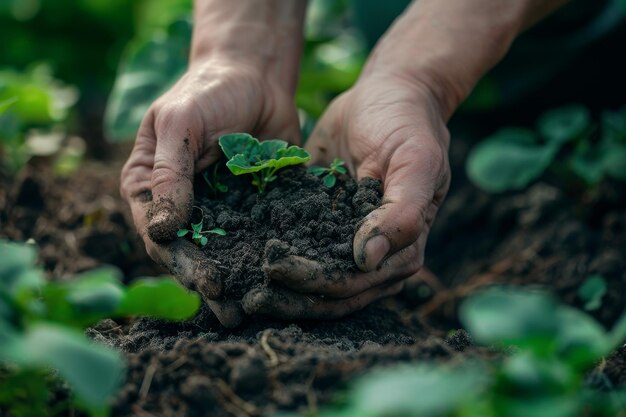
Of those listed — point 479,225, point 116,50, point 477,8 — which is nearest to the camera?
point 477,8

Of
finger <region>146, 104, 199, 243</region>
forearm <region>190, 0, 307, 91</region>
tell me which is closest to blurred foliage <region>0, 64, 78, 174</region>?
forearm <region>190, 0, 307, 91</region>

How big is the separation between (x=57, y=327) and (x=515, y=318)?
0.68 meters

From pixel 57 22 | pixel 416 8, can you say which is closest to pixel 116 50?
pixel 57 22

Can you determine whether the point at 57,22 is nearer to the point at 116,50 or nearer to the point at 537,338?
the point at 116,50

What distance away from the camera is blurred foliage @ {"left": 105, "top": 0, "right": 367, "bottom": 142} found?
2.84m

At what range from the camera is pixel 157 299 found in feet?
4.54

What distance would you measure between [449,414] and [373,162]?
93cm

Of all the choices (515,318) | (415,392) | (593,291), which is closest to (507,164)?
(593,291)

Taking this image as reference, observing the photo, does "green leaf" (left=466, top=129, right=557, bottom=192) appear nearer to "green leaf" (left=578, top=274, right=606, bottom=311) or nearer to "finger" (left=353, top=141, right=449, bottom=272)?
"green leaf" (left=578, top=274, right=606, bottom=311)

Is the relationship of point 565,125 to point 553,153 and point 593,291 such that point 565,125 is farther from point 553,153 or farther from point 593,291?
point 593,291

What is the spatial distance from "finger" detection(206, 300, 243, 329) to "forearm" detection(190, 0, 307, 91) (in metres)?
0.85

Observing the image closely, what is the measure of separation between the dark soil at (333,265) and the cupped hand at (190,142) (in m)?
0.09

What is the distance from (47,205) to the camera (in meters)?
2.77

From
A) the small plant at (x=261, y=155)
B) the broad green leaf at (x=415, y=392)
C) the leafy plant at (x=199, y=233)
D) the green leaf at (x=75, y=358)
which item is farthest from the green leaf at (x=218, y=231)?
the broad green leaf at (x=415, y=392)
